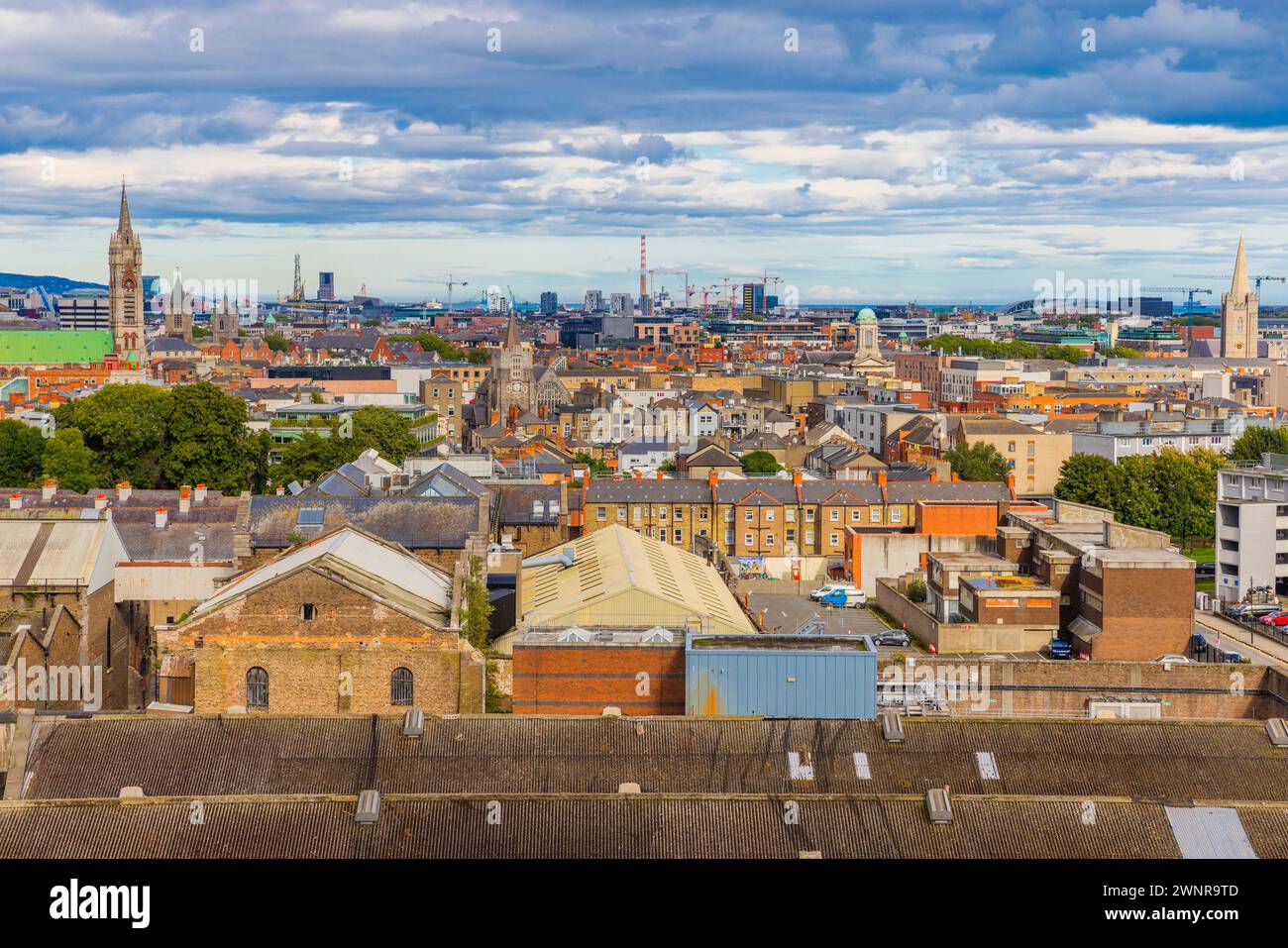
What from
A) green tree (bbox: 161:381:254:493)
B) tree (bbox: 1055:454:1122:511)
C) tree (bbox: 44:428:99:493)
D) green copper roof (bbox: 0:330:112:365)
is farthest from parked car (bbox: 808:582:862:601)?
green copper roof (bbox: 0:330:112:365)

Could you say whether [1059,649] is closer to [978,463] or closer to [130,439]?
[978,463]

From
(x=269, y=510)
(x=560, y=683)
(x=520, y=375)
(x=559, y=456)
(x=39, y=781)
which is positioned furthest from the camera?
(x=520, y=375)

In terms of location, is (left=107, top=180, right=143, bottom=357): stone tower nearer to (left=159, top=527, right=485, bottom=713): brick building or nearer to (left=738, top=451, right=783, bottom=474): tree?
(left=738, top=451, right=783, bottom=474): tree

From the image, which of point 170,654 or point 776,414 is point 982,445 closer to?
point 776,414

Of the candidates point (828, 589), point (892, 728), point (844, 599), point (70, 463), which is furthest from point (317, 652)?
point (70, 463)

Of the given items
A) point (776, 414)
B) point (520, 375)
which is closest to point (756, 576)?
point (776, 414)

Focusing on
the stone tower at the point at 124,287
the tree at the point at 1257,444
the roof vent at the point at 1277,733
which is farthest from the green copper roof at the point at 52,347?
the roof vent at the point at 1277,733
